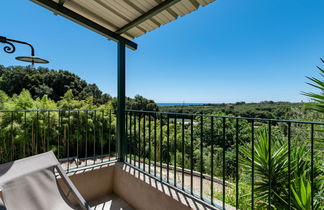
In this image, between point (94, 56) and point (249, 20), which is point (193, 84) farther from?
point (94, 56)

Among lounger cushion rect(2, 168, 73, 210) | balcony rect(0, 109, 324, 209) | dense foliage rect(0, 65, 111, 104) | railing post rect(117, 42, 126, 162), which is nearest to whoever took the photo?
lounger cushion rect(2, 168, 73, 210)

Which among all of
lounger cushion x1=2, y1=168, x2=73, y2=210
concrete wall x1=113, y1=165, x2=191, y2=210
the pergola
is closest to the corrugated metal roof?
the pergola

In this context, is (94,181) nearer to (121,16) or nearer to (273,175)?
(273,175)

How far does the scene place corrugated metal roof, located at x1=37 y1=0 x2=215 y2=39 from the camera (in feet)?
6.97

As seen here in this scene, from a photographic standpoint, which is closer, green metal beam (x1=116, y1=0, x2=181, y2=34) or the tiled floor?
green metal beam (x1=116, y1=0, x2=181, y2=34)

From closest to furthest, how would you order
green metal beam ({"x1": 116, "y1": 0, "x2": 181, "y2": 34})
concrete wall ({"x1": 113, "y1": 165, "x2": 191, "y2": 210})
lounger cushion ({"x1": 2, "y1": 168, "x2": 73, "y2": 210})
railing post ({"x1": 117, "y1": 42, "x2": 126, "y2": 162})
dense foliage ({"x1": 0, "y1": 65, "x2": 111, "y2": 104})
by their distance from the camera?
lounger cushion ({"x1": 2, "y1": 168, "x2": 73, "y2": 210})
concrete wall ({"x1": 113, "y1": 165, "x2": 191, "y2": 210})
green metal beam ({"x1": 116, "y1": 0, "x2": 181, "y2": 34})
railing post ({"x1": 117, "y1": 42, "x2": 126, "y2": 162})
dense foliage ({"x1": 0, "y1": 65, "x2": 111, "y2": 104})

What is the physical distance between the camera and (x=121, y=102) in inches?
115

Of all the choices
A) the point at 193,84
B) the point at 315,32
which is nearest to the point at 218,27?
the point at 315,32

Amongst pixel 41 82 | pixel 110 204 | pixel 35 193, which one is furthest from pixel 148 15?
pixel 41 82

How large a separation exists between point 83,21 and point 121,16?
575mm

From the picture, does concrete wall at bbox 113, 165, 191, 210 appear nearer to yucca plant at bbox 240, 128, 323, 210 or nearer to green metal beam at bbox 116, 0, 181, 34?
yucca plant at bbox 240, 128, 323, 210

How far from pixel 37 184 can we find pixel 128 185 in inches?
48.1

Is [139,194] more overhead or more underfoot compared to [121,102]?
more underfoot

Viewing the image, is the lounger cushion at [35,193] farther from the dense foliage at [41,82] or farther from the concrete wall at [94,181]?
the dense foliage at [41,82]
